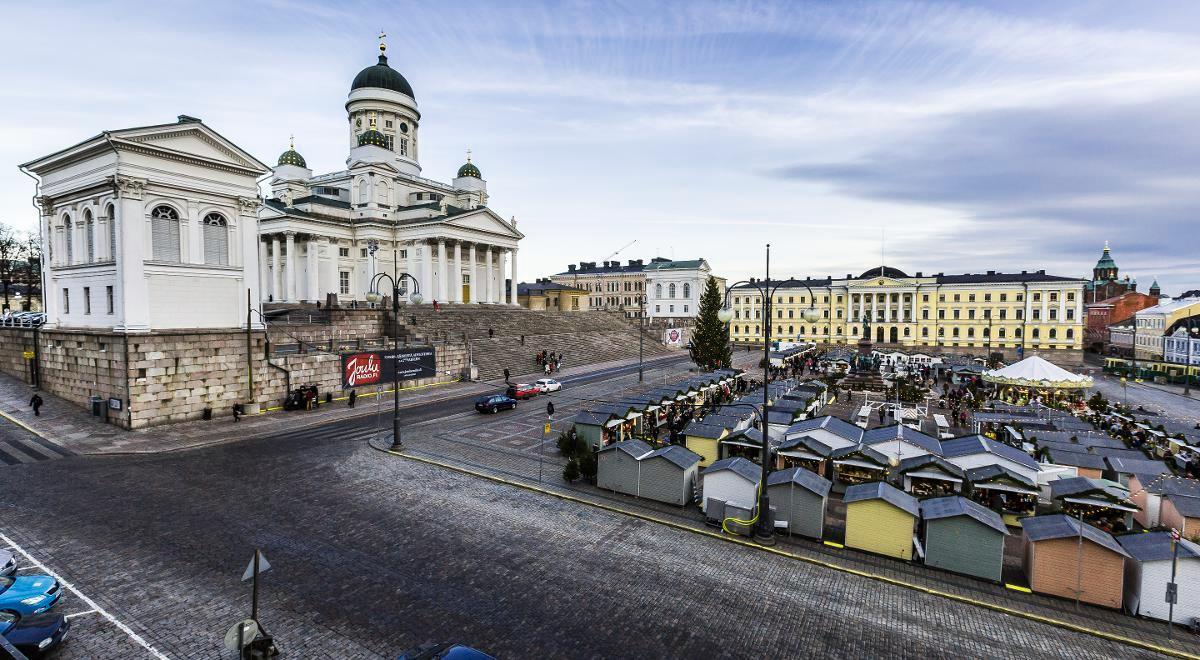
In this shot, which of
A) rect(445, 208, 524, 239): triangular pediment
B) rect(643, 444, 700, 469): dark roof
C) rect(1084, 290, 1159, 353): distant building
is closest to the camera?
rect(643, 444, 700, 469): dark roof

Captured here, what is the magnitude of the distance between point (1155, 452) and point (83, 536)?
37514 millimetres

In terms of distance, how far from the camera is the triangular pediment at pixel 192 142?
26.8m

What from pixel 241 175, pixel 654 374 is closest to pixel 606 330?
pixel 654 374

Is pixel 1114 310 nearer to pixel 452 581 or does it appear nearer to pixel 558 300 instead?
pixel 558 300

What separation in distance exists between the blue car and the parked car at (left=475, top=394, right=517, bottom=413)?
67.5ft

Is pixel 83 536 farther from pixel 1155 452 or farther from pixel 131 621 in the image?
pixel 1155 452

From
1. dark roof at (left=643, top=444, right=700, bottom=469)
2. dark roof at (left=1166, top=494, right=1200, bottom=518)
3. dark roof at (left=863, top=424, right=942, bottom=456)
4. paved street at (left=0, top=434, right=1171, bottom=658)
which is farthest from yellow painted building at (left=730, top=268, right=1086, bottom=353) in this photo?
paved street at (left=0, top=434, right=1171, bottom=658)

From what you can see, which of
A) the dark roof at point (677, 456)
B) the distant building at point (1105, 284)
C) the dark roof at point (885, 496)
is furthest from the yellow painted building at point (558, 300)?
the distant building at point (1105, 284)

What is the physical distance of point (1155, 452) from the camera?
893 inches

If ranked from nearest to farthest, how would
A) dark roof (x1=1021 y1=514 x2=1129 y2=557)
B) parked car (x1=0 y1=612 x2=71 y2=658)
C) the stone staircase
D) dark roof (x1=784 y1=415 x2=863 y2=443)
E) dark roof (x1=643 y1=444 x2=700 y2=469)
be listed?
parked car (x1=0 y1=612 x2=71 y2=658) < dark roof (x1=1021 y1=514 x2=1129 y2=557) < dark roof (x1=643 y1=444 x2=700 y2=469) < dark roof (x1=784 y1=415 x2=863 y2=443) < the stone staircase

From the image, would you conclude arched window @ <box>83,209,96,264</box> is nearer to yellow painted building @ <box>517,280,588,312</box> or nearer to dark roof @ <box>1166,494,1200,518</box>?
dark roof @ <box>1166,494,1200,518</box>

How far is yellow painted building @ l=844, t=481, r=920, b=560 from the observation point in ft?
43.3

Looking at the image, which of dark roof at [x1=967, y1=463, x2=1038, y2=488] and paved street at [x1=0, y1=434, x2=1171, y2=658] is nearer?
paved street at [x1=0, y1=434, x2=1171, y2=658]

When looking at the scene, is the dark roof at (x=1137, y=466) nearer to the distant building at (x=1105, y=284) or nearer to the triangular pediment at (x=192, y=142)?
the triangular pediment at (x=192, y=142)
